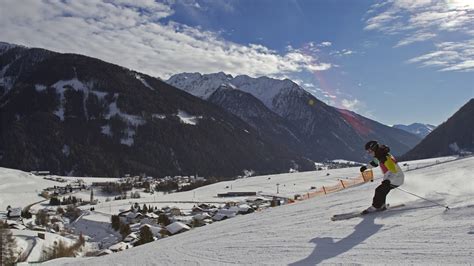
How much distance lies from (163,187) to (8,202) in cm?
5936

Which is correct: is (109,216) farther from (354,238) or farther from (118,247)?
(354,238)

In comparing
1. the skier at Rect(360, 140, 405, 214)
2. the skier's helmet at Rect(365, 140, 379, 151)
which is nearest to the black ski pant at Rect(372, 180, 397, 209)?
the skier at Rect(360, 140, 405, 214)

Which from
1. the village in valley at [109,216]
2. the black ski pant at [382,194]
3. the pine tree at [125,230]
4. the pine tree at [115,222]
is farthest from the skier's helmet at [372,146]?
the pine tree at [115,222]

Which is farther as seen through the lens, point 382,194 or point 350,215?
point 350,215

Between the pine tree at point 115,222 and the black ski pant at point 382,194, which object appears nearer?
the black ski pant at point 382,194

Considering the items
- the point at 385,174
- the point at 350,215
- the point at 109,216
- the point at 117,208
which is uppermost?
the point at 385,174

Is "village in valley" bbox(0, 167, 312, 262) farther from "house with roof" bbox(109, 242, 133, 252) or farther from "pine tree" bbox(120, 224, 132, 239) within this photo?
"pine tree" bbox(120, 224, 132, 239)

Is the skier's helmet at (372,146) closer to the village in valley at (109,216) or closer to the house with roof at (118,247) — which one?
the village in valley at (109,216)

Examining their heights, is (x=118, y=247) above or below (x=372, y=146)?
below

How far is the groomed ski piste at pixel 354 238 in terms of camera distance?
718cm

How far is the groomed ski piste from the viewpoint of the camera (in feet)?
23.6

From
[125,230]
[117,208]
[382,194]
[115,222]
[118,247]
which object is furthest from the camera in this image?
[117,208]

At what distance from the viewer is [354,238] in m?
8.71

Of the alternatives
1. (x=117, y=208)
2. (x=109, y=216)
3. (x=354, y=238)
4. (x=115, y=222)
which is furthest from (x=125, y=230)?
(x=354, y=238)
